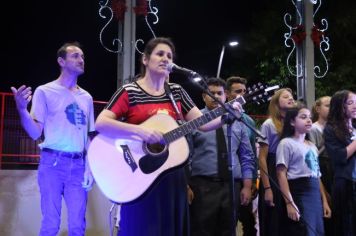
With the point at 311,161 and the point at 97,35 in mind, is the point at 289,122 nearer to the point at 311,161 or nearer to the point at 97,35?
the point at 311,161

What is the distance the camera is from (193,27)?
13.5 meters

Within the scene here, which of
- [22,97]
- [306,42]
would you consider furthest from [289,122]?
[306,42]

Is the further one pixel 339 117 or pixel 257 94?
pixel 339 117

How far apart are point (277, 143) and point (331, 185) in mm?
781

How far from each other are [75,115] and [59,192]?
0.72 m

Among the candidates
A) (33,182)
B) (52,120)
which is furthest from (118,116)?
(33,182)

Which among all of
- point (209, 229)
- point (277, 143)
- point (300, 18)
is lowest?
point (209, 229)

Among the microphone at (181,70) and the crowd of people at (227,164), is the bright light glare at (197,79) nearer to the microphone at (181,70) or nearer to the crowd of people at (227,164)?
the microphone at (181,70)

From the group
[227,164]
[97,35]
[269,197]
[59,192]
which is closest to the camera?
[59,192]

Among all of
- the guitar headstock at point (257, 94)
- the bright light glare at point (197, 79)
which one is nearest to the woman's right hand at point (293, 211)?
the guitar headstock at point (257, 94)

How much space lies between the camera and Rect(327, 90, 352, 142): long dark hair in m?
4.80

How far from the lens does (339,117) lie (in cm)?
489

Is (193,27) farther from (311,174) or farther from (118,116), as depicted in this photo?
(118,116)

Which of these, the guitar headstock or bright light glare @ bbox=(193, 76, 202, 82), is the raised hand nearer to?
bright light glare @ bbox=(193, 76, 202, 82)
